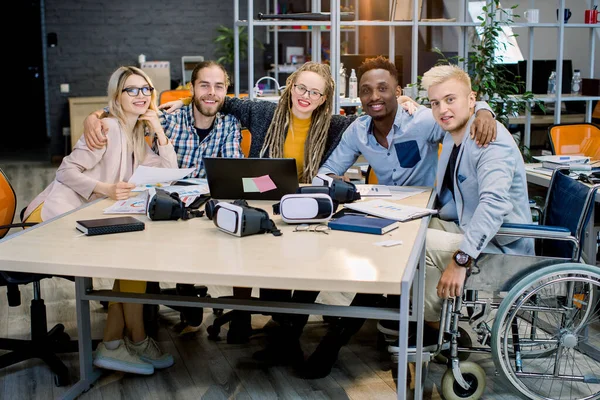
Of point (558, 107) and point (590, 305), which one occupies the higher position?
point (558, 107)

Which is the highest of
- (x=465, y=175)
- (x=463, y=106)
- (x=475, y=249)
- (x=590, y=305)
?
(x=463, y=106)

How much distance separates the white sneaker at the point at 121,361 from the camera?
2824 millimetres

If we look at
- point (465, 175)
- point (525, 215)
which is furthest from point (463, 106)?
point (525, 215)

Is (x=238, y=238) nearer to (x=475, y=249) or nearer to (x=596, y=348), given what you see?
(x=475, y=249)

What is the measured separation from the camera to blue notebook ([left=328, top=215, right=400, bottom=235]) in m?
2.34

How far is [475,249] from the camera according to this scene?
2.48 metres

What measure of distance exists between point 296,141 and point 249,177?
68 centimetres

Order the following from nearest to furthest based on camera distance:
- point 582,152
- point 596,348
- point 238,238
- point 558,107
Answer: point 238,238, point 596,348, point 582,152, point 558,107

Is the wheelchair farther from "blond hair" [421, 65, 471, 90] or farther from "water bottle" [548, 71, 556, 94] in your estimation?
"water bottle" [548, 71, 556, 94]

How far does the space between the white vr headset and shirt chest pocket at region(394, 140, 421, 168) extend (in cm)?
92

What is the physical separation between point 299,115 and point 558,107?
11.5ft

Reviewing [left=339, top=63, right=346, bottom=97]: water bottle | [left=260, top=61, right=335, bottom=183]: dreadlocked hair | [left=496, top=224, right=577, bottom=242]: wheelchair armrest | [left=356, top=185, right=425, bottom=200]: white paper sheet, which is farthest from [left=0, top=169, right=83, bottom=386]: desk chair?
[left=339, top=63, right=346, bottom=97]: water bottle

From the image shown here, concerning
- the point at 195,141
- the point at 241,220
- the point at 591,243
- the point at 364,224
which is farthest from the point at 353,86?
the point at 241,220

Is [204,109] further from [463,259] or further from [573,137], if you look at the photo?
[573,137]
